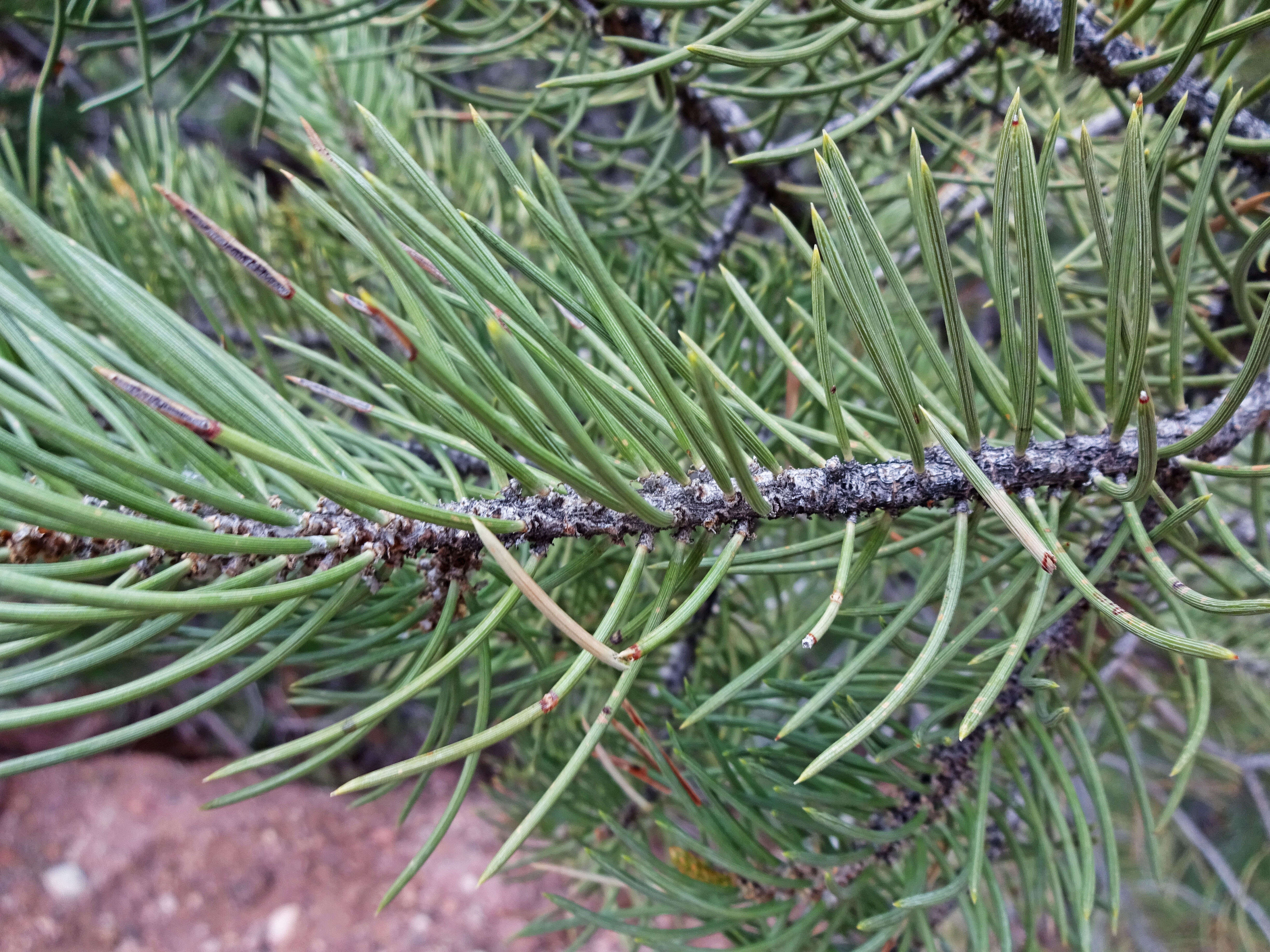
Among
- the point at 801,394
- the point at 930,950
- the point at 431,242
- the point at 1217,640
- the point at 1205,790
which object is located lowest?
the point at 1205,790

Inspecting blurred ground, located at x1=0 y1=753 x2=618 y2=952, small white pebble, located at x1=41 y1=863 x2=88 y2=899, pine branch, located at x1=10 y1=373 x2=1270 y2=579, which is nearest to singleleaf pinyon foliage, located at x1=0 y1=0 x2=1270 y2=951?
pine branch, located at x1=10 y1=373 x2=1270 y2=579

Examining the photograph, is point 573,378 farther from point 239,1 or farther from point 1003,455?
point 239,1

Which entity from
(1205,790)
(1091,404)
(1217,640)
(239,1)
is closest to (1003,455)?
(1091,404)

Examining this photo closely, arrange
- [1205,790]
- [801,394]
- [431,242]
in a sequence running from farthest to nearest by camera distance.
→ [1205,790] < [801,394] < [431,242]

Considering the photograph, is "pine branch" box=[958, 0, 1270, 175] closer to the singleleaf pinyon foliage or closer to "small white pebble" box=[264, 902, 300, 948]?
the singleleaf pinyon foliage

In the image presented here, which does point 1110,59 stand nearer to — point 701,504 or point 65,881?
point 701,504

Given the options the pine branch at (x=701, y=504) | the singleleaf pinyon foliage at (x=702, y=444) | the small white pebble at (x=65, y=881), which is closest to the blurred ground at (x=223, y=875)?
the small white pebble at (x=65, y=881)

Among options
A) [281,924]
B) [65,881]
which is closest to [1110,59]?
[281,924]
